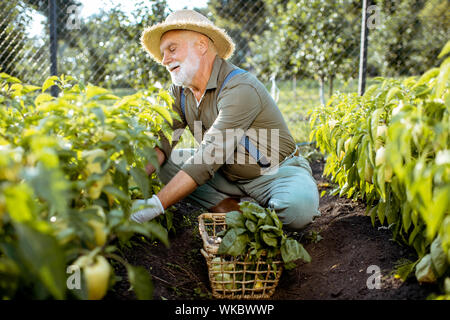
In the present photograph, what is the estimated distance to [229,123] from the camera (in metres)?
2.26

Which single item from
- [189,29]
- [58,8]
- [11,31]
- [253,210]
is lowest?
[253,210]

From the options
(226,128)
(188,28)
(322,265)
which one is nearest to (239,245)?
(322,265)

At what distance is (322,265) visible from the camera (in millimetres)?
2168

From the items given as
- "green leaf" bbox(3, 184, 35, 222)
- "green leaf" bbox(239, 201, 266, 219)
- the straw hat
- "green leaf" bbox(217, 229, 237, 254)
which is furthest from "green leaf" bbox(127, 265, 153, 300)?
the straw hat

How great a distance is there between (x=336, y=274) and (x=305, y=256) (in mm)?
266

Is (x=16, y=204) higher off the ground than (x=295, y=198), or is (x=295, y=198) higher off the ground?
(x=16, y=204)

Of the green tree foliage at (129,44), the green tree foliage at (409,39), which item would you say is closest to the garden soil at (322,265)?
the green tree foliage at (129,44)

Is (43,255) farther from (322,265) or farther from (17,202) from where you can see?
(322,265)

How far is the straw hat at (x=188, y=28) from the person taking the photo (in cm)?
253

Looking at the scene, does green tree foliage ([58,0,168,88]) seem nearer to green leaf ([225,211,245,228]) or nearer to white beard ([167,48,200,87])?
white beard ([167,48,200,87])

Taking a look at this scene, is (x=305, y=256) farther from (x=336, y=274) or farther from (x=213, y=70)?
(x=213, y=70)

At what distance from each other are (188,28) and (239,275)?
144 cm
